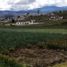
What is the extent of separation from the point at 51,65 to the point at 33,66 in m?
4.11

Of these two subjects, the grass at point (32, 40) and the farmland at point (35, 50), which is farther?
the grass at point (32, 40)

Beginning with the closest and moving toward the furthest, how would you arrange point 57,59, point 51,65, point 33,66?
point 33,66 < point 51,65 < point 57,59

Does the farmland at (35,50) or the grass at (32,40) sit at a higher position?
the farmland at (35,50)

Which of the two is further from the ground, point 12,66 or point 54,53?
point 12,66

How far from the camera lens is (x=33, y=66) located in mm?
31578

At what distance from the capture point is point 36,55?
45.3 metres

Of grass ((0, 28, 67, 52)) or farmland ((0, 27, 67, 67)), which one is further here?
grass ((0, 28, 67, 52))

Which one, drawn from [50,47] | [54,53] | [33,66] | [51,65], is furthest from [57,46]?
[33,66]

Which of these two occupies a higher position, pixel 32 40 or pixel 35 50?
pixel 35 50

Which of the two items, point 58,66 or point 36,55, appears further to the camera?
point 36,55

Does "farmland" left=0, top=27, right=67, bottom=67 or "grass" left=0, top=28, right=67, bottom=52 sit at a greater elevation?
"farmland" left=0, top=27, right=67, bottom=67

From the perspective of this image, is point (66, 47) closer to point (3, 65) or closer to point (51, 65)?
point (51, 65)

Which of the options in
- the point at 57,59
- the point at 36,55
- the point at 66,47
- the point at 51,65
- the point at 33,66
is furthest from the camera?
the point at 66,47

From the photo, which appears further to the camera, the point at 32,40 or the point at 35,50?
the point at 32,40
